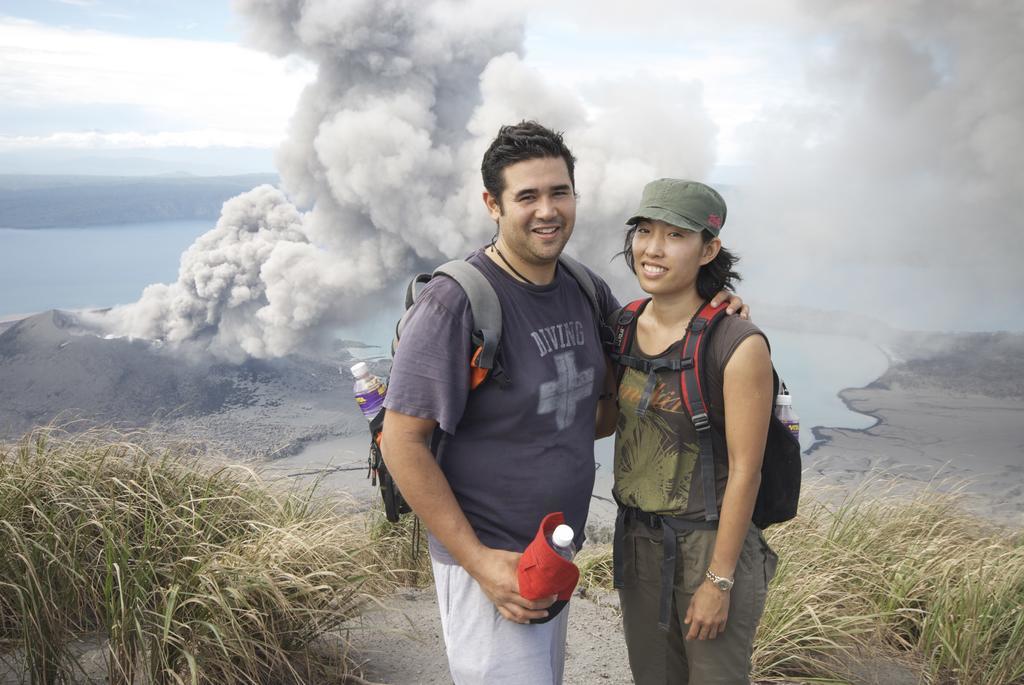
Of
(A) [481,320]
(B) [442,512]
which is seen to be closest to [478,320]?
(A) [481,320]

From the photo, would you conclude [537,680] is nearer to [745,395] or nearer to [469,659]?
[469,659]

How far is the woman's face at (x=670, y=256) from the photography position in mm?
1983

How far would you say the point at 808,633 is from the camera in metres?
3.56

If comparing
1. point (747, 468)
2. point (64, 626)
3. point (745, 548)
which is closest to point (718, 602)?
point (745, 548)

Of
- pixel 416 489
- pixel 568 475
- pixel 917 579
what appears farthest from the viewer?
pixel 917 579

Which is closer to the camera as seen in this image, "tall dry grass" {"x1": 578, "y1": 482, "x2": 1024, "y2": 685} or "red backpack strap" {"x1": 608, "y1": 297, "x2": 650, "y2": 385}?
"red backpack strap" {"x1": 608, "y1": 297, "x2": 650, "y2": 385}

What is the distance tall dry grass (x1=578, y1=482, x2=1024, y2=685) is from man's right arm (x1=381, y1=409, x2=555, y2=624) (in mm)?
1969

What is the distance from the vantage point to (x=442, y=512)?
1.82 metres

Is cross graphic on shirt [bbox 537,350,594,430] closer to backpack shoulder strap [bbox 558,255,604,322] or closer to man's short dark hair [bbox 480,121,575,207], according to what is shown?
backpack shoulder strap [bbox 558,255,604,322]

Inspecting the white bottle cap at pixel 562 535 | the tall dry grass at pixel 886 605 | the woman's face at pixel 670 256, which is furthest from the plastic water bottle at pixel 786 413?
the tall dry grass at pixel 886 605

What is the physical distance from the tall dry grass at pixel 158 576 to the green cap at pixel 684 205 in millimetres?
2031

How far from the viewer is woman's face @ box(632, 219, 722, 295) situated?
1.98 meters

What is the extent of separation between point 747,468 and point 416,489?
78 centimetres

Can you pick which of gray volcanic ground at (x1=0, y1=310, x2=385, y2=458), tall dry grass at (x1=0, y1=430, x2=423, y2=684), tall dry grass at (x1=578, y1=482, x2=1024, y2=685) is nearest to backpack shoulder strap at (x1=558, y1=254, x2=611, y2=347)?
tall dry grass at (x1=0, y1=430, x2=423, y2=684)
